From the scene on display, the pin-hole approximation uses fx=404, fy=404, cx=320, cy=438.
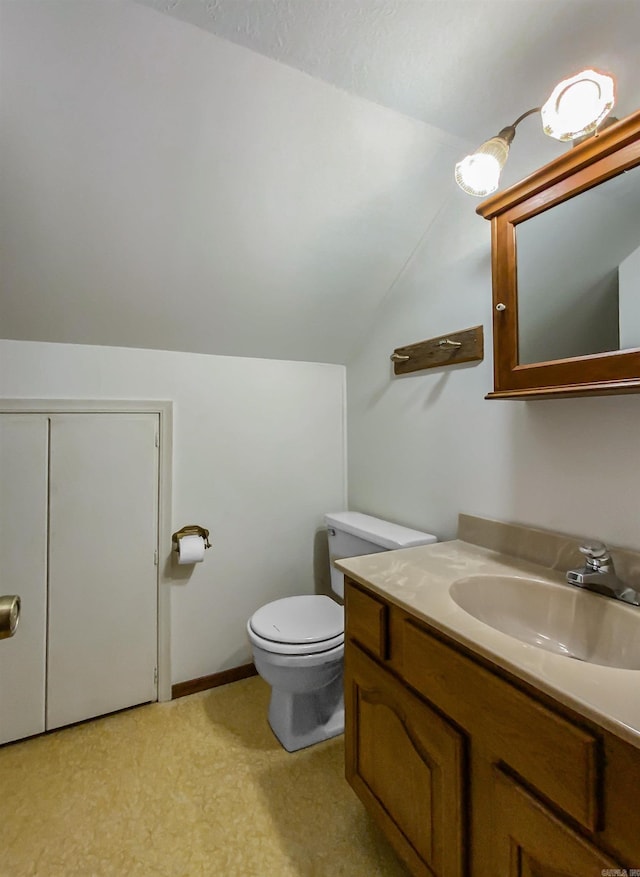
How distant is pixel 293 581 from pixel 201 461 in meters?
0.83

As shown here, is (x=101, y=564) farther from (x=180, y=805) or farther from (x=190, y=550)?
(x=180, y=805)

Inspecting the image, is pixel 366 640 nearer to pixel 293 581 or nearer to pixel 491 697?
pixel 491 697

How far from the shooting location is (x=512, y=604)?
1.14 meters

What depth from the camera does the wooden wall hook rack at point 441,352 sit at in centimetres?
148

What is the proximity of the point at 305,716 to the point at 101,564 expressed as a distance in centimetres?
107

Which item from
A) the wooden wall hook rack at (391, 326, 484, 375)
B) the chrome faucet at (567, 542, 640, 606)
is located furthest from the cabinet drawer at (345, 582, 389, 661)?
the wooden wall hook rack at (391, 326, 484, 375)

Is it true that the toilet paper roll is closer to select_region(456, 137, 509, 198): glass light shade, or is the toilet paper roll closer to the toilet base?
the toilet base

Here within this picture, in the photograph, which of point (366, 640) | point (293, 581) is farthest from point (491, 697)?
point (293, 581)

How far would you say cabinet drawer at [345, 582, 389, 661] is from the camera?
3.51 feet

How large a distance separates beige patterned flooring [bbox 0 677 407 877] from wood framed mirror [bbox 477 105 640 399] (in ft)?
4.74

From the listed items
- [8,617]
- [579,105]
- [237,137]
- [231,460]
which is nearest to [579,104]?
[579,105]

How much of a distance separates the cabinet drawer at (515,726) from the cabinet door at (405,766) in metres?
0.07

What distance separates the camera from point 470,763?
82 cm

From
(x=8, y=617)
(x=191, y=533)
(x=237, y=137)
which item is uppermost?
(x=237, y=137)
